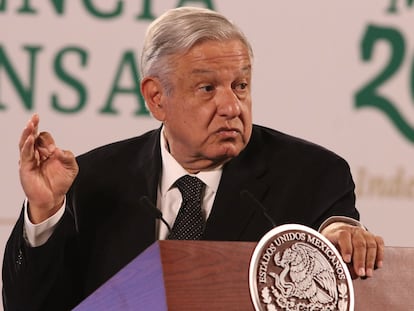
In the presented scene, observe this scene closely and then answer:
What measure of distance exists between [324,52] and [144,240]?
3.84 feet

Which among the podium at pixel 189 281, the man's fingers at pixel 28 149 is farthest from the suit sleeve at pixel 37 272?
the podium at pixel 189 281

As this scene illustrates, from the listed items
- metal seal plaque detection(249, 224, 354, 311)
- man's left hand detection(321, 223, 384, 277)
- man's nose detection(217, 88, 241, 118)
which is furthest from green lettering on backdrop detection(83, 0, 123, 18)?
metal seal plaque detection(249, 224, 354, 311)

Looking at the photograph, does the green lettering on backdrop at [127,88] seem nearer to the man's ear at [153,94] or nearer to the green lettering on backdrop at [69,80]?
the green lettering on backdrop at [69,80]

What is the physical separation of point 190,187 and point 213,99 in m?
0.22

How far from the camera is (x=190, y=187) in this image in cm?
239

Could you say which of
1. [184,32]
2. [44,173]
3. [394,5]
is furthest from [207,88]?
[394,5]

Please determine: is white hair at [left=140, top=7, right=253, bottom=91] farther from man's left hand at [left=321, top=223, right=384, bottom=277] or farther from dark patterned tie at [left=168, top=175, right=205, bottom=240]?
man's left hand at [left=321, top=223, right=384, bottom=277]

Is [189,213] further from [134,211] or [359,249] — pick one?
[359,249]

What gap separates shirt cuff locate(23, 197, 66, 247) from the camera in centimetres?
221

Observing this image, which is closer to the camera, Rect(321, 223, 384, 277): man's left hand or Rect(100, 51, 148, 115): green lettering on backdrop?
Rect(321, 223, 384, 277): man's left hand

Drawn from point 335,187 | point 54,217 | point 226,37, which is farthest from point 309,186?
point 54,217

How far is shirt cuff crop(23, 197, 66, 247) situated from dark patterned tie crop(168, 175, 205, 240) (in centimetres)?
26

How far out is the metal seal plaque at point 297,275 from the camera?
1600 millimetres

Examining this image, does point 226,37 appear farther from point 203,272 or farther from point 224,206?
point 203,272
